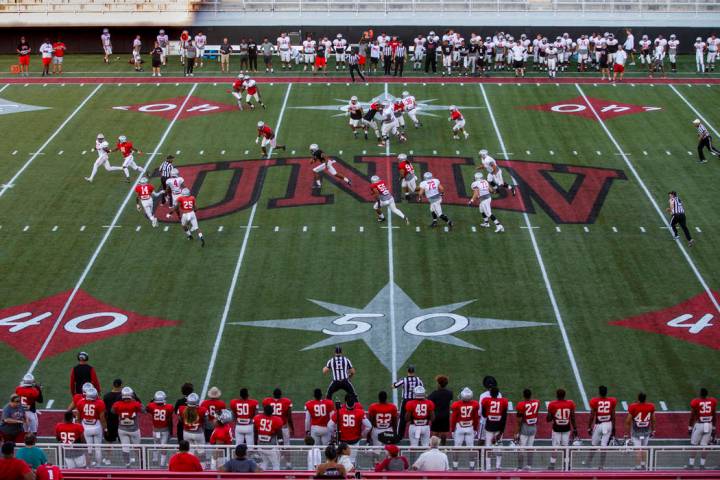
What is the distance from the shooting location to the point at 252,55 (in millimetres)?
46125

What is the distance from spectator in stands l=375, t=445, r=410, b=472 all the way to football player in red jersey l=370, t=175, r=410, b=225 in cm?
1499

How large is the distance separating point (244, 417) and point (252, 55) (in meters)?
29.6

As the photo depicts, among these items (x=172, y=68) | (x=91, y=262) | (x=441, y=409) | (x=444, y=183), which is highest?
(x=172, y=68)

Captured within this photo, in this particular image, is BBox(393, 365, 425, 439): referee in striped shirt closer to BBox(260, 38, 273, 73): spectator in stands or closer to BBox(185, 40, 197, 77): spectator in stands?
BBox(185, 40, 197, 77): spectator in stands

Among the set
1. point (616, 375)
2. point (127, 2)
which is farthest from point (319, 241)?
point (127, 2)

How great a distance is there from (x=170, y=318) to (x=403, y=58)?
22.2 meters

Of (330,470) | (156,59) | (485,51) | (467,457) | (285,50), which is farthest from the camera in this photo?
(285,50)

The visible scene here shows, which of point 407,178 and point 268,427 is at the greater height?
point 407,178

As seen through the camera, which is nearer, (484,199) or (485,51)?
(484,199)

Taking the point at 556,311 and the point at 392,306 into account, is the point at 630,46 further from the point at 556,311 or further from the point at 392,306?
the point at 392,306

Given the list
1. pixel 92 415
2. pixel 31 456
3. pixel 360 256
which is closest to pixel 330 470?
pixel 31 456

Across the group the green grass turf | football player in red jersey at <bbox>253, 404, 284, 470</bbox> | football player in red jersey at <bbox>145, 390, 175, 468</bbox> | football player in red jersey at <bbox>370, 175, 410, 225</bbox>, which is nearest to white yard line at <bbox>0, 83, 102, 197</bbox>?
the green grass turf

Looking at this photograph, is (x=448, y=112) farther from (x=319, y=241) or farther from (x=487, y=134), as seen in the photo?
(x=319, y=241)

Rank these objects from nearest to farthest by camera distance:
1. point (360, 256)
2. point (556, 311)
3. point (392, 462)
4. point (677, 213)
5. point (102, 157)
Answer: point (392, 462) → point (556, 311) → point (360, 256) → point (677, 213) → point (102, 157)
